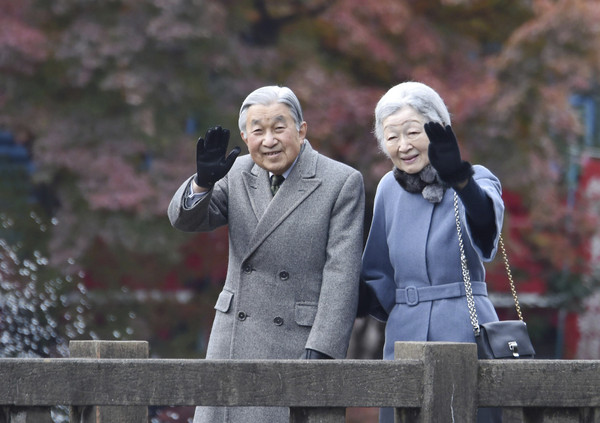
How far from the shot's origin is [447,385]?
2738 millimetres

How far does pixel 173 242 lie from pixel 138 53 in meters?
1.69

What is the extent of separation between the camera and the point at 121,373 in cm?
269

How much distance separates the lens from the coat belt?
3623 millimetres

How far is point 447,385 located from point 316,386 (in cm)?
33

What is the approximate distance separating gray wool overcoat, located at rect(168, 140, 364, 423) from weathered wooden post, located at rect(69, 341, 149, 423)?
74 cm

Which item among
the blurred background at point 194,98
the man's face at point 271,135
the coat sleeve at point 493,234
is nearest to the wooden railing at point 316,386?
the coat sleeve at point 493,234

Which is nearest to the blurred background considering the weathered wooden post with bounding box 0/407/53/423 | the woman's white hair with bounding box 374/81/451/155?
the woman's white hair with bounding box 374/81/451/155

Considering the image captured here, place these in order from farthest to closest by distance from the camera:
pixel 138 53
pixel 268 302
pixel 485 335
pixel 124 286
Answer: pixel 124 286, pixel 138 53, pixel 268 302, pixel 485 335

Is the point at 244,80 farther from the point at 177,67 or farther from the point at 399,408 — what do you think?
the point at 399,408

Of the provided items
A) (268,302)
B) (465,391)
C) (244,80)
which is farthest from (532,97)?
(465,391)

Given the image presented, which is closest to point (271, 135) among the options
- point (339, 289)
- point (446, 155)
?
point (339, 289)

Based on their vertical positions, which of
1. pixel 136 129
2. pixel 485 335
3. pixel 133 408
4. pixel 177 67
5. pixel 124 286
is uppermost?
pixel 177 67

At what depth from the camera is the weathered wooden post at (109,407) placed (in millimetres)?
2762

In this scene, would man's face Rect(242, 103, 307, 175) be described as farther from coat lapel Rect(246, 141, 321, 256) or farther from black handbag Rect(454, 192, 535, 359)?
black handbag Rect(454, 192, 535, 359)
